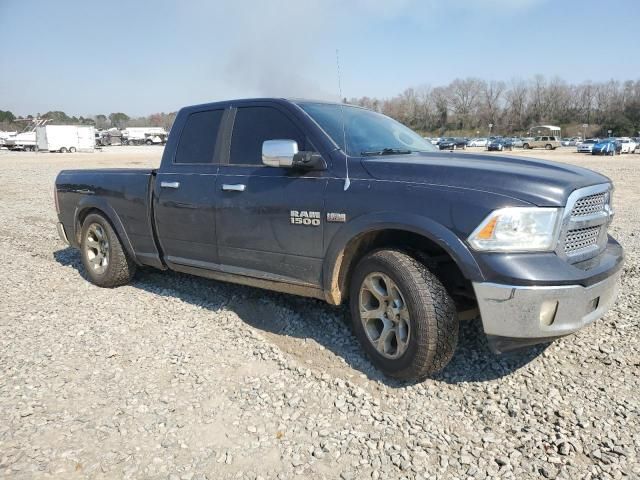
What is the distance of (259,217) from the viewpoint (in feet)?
13.0

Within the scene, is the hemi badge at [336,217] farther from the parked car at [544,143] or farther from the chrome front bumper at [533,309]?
the parked car at [544,143]

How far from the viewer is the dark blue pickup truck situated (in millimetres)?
2885

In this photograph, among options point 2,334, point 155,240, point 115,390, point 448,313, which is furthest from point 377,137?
point 2,334

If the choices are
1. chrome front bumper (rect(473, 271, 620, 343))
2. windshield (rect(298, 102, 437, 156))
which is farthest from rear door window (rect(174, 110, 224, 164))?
chrome front bumper (rect(473, 271, 620, 343))

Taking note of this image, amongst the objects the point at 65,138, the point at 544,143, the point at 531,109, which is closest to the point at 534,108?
the point at 531,109

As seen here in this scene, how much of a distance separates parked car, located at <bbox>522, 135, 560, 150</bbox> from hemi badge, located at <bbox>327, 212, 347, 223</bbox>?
215 feet

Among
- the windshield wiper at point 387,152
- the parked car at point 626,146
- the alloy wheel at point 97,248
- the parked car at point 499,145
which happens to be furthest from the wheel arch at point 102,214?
the parked car at point 499,145

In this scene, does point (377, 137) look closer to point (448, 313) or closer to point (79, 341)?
point (448, 313)

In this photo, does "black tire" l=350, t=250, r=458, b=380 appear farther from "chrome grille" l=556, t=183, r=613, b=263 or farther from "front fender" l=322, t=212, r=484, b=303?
"chrome grille" l=556, t=183, r=613, b=263

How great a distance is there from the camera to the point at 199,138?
4691mm

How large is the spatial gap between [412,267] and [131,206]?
10.3 ft

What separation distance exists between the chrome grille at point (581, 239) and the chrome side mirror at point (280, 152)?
1.84 meters

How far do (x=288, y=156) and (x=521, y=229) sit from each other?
1.60 metres

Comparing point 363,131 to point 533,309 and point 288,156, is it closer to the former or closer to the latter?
point 288,156
